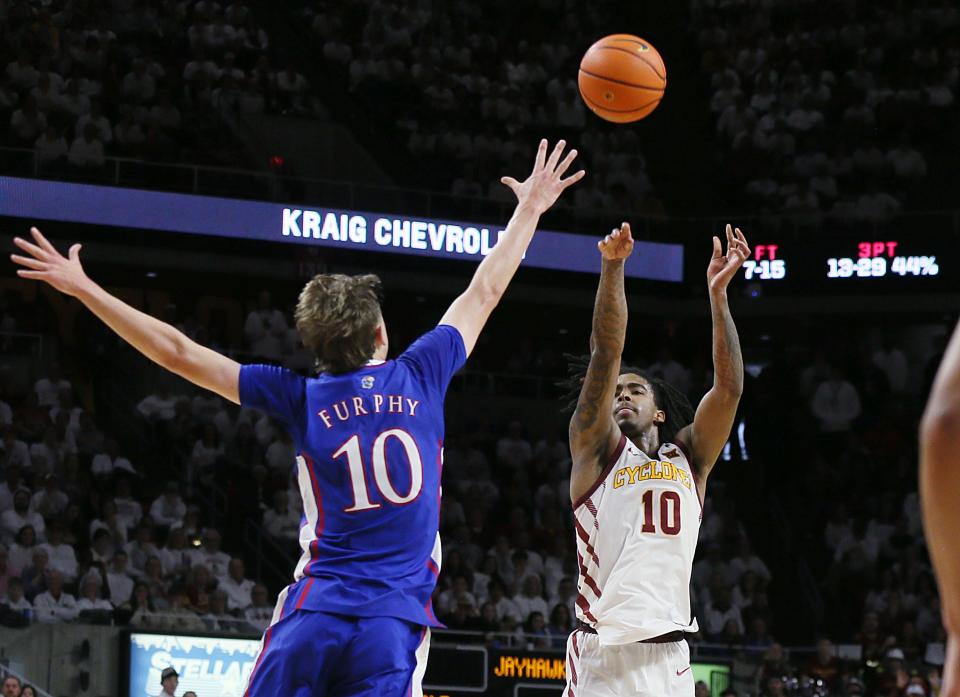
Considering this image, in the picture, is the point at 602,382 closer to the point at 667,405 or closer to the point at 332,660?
the point at 667,405

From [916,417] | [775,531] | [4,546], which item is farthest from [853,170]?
[4,546]

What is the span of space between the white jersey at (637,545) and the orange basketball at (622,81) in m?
3.36

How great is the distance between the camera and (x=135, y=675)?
1247cm

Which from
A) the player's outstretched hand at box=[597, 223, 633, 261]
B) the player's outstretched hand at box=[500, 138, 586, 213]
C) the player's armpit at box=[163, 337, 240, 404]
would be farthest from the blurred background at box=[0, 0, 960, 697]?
the player's armpit at box=[163, 337, 240, 404]

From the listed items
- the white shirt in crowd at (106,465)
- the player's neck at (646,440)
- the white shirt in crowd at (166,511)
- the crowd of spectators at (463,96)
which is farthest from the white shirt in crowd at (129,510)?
the player's neck at (646,440)

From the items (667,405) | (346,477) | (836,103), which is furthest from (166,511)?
(346,477)

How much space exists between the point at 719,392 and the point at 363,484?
2.59 m

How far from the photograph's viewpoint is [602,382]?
20.6 feet

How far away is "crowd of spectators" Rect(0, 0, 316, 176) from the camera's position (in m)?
17.2

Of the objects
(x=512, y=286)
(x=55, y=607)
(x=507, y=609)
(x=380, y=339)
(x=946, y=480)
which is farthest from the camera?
(x=512, y=286)

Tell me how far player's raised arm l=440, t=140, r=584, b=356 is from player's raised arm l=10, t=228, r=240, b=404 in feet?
2.38

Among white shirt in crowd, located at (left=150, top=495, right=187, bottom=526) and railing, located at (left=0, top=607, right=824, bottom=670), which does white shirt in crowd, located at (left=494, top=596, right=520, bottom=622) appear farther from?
white shirt in crowd, located at (left=150, top=495, right=187, bottom=526)

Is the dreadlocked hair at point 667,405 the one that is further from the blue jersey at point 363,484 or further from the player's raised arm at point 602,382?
the blue jersey at point 363,484

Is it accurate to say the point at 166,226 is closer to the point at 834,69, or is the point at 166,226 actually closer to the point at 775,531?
the point at 775,531
